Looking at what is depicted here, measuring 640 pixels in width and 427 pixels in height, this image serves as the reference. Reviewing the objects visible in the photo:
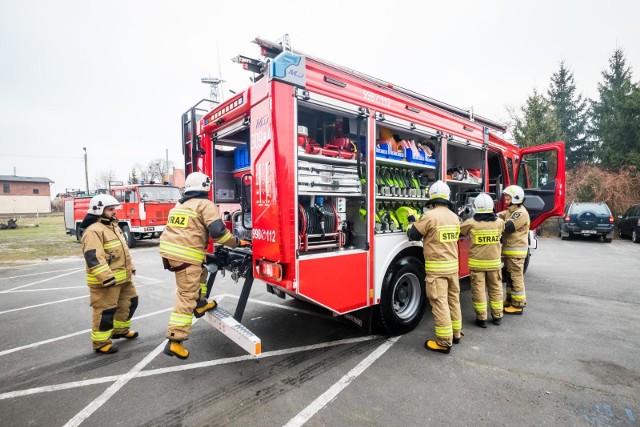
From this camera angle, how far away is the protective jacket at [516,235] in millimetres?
4586

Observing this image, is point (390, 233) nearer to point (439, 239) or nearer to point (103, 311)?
point (439, 239)

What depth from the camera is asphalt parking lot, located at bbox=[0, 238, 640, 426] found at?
2.42 m

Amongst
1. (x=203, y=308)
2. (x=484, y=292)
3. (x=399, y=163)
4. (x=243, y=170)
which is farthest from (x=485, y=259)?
(x=203, y=308)

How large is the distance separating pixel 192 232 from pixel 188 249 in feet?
0.56

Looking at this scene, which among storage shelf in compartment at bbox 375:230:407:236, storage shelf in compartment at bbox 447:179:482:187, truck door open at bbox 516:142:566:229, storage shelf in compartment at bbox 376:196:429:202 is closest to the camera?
storage shelf in compartment at bbox 375:230:407:236

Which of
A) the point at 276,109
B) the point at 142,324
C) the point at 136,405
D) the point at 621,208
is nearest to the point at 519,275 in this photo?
the point at 276,109

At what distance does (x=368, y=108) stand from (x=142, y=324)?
393 cm

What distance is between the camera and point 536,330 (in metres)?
3.97

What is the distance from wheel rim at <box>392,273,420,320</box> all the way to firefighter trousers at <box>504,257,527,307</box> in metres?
1.58

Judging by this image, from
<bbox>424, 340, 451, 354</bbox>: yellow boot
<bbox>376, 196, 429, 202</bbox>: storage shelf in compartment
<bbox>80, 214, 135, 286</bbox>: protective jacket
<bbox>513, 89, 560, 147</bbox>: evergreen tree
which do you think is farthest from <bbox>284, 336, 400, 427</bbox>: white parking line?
<bbox>513, 89, 560, 147</bbox>: evergreen tree

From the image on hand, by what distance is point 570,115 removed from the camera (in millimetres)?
29547

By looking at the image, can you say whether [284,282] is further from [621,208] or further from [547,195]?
[621,208]

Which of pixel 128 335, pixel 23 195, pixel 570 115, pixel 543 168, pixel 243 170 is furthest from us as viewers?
pixel 23 195

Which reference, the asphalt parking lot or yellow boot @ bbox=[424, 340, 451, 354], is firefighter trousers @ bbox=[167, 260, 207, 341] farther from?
yellow boot @ bbox=[424, 340, 451, 354]
